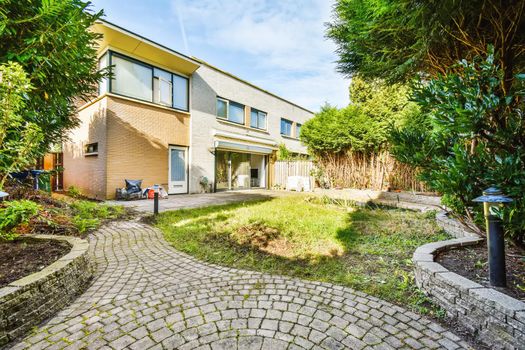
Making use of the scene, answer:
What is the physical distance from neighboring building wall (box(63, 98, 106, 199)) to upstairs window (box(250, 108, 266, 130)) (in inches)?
344

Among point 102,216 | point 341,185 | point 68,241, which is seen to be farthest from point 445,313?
point 341,185

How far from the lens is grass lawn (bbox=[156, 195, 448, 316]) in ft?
10.2

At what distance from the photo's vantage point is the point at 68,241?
3416 millimetres

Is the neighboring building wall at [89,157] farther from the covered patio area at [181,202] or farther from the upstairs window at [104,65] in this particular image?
the covered patio area at [181,202]

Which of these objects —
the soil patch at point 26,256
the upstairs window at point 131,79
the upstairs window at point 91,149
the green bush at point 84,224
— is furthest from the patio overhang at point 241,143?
the soil patch at point 26,256

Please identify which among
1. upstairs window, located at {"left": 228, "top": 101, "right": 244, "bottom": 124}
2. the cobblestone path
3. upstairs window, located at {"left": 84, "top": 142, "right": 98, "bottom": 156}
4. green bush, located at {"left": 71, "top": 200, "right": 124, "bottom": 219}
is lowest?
the cobblestone path

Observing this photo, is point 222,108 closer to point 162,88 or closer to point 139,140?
point 162,88

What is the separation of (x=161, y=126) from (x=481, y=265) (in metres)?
11.4

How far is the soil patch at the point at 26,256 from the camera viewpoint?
258cm

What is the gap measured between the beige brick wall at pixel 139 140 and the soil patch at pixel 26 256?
6.48 metres

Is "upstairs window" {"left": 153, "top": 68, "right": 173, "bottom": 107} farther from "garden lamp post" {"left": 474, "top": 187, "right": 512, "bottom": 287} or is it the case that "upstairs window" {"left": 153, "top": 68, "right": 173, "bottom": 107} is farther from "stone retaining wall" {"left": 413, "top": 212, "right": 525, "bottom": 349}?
"garden lamp post" {"left": 474, "top": 187, "right": 512, "bottom": 287}

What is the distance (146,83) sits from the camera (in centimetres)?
1057

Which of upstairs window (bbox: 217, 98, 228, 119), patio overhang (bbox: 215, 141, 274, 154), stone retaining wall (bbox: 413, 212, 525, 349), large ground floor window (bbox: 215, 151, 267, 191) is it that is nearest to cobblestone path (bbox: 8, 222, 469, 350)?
stone retaining wall (bbox: 413, 212, 525, 349)

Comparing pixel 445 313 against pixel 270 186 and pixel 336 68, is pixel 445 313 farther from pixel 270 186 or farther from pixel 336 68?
pixel 270 186
